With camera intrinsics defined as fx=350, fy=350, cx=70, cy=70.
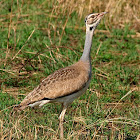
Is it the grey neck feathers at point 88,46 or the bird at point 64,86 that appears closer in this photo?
the bird at point 64,86

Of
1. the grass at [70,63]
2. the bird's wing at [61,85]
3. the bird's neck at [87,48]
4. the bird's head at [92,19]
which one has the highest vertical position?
the bird's head at [92,19]

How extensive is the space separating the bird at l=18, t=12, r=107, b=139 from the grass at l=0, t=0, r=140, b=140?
0.25 m

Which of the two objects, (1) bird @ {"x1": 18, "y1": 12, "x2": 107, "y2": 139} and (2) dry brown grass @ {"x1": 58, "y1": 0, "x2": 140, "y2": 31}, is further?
(2) dry brown grass @ {"x1": 58, "y1": 0, "x2": 140, "y2": 31}

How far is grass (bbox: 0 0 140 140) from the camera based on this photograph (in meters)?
4.18

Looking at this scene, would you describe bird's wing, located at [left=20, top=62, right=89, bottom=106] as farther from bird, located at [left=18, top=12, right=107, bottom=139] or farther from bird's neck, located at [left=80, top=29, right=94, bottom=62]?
bird's neck, located at [left=80, top=29, right=94, bottom=62]

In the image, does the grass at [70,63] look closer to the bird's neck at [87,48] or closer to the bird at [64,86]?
the bird at [64,86]

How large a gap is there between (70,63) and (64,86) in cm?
182

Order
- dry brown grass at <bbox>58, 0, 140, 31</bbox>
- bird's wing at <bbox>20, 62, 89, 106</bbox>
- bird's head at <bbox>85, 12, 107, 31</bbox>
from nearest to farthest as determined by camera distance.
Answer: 1. bird's wing at <bbox>20, 62, 89, 106</bbox>
2. bird's head at <bbox>85, 12, 107, 31</bbox>
3. dry brown grass at <bbox>58, 0, 140, 31</bbox>

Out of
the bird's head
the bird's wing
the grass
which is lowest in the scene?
the grass

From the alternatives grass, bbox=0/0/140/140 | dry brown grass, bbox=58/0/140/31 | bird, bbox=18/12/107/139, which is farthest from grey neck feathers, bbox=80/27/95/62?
dry brown grass, bbox=58/0/140/31

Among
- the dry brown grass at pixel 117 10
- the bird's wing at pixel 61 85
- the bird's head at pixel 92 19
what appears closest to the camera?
the bird's wing at pixel 61 85

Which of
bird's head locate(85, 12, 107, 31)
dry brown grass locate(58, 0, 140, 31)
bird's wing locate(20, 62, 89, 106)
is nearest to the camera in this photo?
bird's wing locate(20, 62, 89, 106)

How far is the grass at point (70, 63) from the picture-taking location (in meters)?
4.18

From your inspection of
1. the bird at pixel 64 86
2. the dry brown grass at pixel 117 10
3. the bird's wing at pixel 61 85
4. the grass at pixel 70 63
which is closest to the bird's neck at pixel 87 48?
the bird at pixel 64 86
